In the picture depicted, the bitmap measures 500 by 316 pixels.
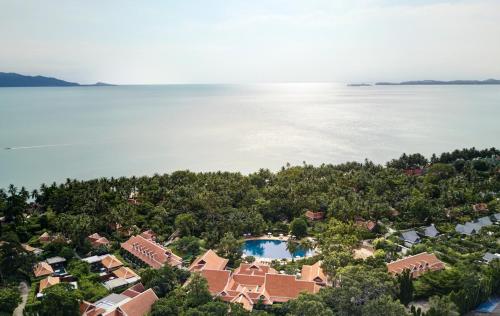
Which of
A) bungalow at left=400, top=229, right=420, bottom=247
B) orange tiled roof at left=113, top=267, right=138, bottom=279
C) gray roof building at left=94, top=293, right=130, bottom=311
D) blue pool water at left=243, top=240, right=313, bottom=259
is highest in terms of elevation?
gray roof building at left=94, top=293, right=130, bottom=311

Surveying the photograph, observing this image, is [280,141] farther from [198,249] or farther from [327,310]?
[327,310]

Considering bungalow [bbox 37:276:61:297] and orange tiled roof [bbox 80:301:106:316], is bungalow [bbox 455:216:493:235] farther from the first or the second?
bungalow [bbox 37:276:61:297]

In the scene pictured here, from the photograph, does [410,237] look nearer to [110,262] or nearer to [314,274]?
[314,274]

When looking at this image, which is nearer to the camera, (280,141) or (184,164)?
(184,164)

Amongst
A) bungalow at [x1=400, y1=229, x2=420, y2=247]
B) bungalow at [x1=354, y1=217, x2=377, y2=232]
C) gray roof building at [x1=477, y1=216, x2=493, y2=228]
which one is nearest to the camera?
bungalow at [x1=400, y1=229, x2=420, y2=247]

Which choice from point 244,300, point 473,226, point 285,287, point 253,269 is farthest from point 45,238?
point 473,226

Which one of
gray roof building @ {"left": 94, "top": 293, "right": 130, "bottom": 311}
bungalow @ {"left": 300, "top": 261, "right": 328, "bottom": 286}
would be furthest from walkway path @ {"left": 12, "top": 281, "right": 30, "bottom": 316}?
bungalow @ {"left": 300, "top": 261, "right": 328, "bottom": 286}

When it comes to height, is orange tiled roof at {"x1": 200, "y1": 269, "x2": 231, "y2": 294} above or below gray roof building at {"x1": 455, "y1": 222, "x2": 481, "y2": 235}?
above

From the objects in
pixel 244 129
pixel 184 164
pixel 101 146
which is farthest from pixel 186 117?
pixel 184 164
